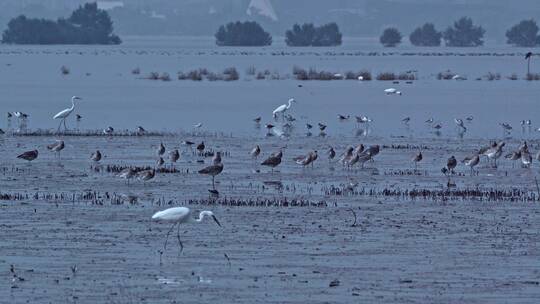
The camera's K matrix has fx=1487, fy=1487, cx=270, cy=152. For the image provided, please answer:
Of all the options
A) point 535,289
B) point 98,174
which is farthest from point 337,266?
point 98,174

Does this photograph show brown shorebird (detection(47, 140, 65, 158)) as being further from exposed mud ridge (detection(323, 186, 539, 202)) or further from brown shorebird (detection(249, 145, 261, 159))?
exposed mud ridge (detection(323, 186, 539, 202))

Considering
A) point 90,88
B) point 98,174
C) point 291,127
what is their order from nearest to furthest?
1. point 98,174
2. point 291,127
3. point 90,88

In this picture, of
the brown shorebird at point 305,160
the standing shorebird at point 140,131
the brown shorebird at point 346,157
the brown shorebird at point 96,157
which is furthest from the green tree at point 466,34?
the brown shorebird at point 96,157

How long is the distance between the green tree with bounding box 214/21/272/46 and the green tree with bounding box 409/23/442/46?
78.7 ft

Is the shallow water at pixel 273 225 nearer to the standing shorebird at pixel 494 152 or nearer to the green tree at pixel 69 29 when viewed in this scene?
the standing shorebird at pixel 494 152

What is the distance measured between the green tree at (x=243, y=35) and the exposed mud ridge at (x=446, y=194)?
135m

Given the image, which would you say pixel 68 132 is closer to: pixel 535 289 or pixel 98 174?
pixel 98 174

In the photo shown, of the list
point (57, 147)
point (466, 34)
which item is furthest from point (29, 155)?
point (466, 34)

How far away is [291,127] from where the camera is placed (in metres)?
32.3

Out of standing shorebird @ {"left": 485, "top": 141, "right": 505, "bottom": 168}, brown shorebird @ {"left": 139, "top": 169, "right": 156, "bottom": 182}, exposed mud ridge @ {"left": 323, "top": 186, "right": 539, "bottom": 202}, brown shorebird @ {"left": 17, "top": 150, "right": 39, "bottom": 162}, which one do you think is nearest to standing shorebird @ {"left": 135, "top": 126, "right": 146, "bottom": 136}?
brown shorebird @ {"left": 17, "top": 150, "right": 39, "bottom": 162}

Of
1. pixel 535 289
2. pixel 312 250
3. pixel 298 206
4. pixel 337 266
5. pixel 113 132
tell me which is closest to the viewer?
pixel 535 289

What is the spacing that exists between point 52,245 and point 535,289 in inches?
181

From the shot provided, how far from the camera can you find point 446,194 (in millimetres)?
18391

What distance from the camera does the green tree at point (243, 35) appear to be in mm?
153875
